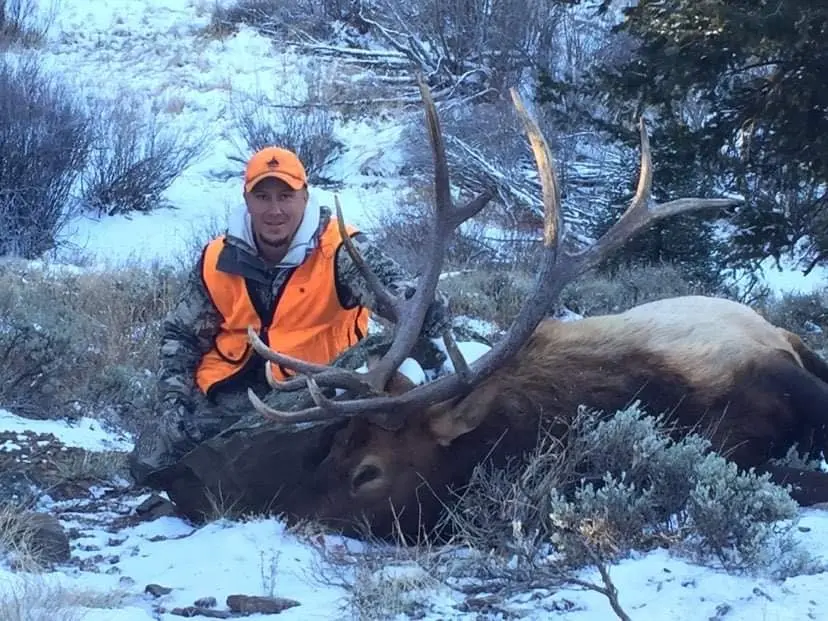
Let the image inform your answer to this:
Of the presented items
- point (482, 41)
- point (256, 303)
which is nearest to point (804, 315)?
point (256, 303)

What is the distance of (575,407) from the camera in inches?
178

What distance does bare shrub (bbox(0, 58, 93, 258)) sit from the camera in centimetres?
1245

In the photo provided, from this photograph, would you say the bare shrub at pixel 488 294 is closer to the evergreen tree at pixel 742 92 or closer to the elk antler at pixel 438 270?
the evergreen tree at pixel 742 92

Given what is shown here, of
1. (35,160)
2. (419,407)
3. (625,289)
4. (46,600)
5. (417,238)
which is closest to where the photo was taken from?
(46,600)

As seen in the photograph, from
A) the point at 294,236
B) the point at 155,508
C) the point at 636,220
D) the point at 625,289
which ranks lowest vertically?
the point at 155,508

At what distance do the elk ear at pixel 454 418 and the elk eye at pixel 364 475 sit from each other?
0.23m

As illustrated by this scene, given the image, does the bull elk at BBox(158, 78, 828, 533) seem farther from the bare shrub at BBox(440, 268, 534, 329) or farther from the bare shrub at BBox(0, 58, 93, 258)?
the bare shrub at BBox(0, 58, 93, 258)

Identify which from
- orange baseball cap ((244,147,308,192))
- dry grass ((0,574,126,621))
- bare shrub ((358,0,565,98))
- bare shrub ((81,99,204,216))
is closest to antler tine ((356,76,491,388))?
orange baseball cap ((244,147,308,192))

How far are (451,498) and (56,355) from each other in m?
2.77

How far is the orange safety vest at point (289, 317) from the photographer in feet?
17.3

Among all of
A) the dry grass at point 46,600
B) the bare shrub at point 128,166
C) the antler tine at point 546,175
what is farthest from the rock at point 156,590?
the bare shrub at point 128,166

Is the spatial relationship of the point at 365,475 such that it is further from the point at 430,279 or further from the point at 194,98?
the point at 194,98

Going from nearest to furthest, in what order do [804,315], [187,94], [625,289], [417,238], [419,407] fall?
[419,407]
[804,315]
[625,289]
[417,238]
[187,94]

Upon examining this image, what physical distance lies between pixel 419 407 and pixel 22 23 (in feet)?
55.2
